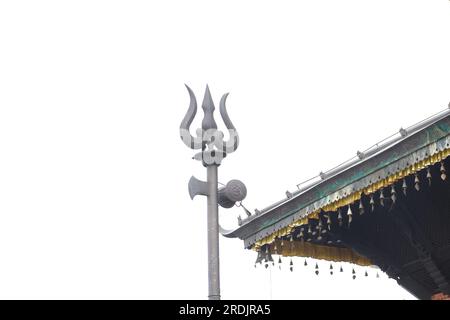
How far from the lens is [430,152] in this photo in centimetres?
1420

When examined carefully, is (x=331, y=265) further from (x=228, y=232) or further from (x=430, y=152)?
(x=430, y=152)

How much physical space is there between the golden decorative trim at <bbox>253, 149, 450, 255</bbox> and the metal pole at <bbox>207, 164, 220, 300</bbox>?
2.96 m

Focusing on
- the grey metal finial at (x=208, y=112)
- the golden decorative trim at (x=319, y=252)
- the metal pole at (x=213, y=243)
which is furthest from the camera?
the golden decorative trim at (x=319, y=252)

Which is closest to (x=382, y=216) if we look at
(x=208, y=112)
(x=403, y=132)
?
(x=403, y=132)

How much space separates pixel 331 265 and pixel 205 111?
6396 mm

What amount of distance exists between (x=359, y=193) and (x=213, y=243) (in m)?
3.23

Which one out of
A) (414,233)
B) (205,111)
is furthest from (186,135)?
(414,233)

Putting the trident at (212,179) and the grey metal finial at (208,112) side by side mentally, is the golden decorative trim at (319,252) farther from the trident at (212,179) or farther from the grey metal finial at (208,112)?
the grey metal finial at (208,112)

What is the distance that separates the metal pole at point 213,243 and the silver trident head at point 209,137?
0.56 ft

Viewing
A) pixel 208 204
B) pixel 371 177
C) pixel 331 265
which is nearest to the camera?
pixel 208 204

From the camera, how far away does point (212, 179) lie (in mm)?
13430

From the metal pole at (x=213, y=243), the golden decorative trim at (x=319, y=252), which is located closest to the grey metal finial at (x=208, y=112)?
the metal pole at (x=213, y=243)

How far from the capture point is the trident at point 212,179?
13.1 meters

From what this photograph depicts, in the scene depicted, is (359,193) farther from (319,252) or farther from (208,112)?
(319,252)
